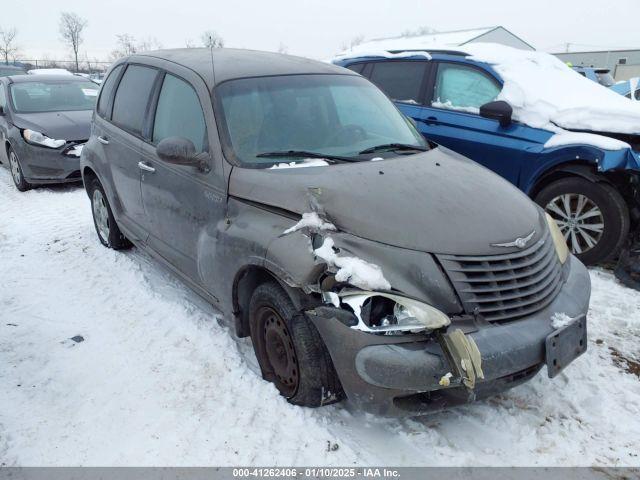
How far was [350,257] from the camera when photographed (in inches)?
90.9

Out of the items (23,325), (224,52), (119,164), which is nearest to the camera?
(23,325)

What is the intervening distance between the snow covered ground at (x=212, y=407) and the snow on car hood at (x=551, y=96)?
5.26 ft

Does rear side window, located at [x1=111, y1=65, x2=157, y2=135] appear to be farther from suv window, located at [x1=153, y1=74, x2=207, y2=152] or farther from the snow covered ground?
the snow covered ground

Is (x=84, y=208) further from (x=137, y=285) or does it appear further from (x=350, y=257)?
(x=350, y=257)

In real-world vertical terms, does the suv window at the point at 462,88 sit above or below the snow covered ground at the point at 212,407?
above

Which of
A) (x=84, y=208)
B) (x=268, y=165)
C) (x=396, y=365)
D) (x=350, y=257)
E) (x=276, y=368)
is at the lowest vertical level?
(x=84, y=208)

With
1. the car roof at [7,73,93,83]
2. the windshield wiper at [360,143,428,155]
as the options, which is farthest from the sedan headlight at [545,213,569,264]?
the car roof at [7,73,93,83]

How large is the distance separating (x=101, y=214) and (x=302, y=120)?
282cm

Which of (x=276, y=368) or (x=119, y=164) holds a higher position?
(x=119, y=164)

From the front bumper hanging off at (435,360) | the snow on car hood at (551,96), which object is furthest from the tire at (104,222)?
the snow on car hood at (551,96)

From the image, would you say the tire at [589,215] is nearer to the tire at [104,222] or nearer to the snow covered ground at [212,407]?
the snow covered ground at [212,407]

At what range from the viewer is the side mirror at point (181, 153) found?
9.93ft

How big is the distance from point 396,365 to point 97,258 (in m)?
3.76

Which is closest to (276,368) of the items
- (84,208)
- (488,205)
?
(488,205)
